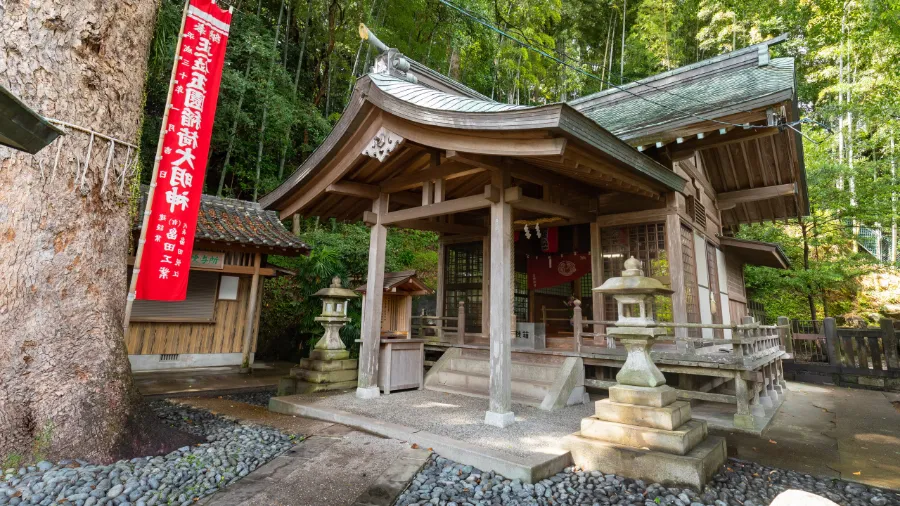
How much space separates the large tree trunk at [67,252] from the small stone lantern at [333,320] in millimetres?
2839

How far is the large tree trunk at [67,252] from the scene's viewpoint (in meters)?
3.47

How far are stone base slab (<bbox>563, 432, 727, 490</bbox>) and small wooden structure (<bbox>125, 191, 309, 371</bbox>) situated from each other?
24.8 ft

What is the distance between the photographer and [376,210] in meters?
6.51

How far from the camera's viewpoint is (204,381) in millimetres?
8086

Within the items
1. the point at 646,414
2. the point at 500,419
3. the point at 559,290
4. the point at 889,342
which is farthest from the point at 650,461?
the point at 889,342

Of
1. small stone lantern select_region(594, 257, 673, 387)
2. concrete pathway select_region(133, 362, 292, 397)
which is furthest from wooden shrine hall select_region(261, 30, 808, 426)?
Answer: concrete pathway select_region(133, 362, 292, 397)

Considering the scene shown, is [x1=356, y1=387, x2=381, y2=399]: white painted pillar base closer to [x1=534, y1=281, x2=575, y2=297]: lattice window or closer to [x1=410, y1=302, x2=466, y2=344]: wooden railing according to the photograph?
[x1=410, y1=302, x2=466, y2=344]: wooden railing

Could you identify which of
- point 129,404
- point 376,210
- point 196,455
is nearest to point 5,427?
point 129,404

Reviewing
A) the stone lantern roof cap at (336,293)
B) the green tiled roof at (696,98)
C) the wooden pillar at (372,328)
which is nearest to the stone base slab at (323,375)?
the wooden pillar at (372,328)

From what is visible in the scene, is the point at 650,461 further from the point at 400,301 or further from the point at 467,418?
the point at 400,301

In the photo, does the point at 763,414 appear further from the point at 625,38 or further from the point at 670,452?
the point at 625,38

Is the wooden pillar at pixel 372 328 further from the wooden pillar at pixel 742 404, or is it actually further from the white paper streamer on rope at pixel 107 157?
the wooden pillar at pixel 742 404

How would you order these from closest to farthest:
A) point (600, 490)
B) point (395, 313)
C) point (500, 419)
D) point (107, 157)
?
point (600, 490) → point (107, 157) → point (500, 419) → point (395, 313)

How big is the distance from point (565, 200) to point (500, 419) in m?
4.54
